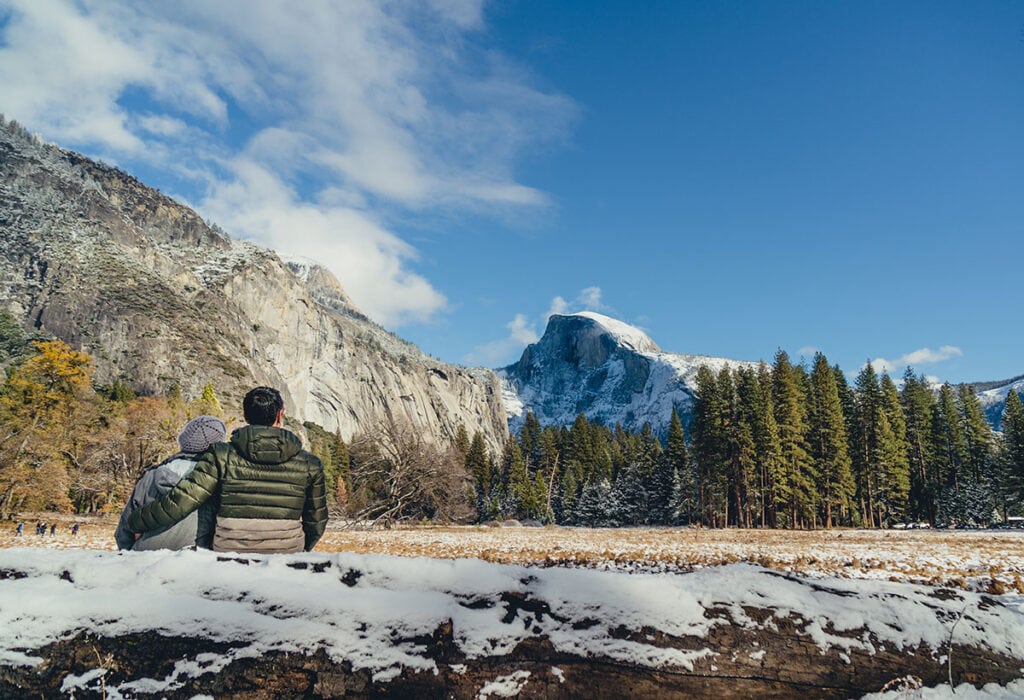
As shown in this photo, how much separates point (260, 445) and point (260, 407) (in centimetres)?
39

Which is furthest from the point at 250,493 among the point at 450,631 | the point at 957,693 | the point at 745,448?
the point at 745,448

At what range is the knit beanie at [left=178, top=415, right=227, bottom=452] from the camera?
13.6ft

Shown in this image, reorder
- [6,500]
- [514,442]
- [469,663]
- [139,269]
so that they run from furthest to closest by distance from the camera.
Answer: [139,269], [514,442], [6,500], [469,663]

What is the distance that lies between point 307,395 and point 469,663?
148 metres

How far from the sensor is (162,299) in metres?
109

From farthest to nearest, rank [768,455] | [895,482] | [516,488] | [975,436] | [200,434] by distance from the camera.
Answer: [516,488]
[975,436]
[895,482]
[768,455]
[200,434]

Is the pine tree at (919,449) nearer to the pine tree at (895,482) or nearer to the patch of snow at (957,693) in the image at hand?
the pine tree at (895,482)

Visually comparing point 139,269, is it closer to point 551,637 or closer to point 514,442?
point 514,442

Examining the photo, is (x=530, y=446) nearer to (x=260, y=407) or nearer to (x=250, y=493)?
(x=260, y=407)

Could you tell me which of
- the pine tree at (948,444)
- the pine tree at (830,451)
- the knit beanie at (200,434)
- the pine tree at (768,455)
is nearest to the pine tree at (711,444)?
the pine tree at (768,455)

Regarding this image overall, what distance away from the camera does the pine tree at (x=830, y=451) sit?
4228cm

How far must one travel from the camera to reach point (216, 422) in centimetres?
439

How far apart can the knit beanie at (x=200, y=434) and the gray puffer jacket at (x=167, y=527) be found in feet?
0.52

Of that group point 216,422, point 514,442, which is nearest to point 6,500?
point 216,422
